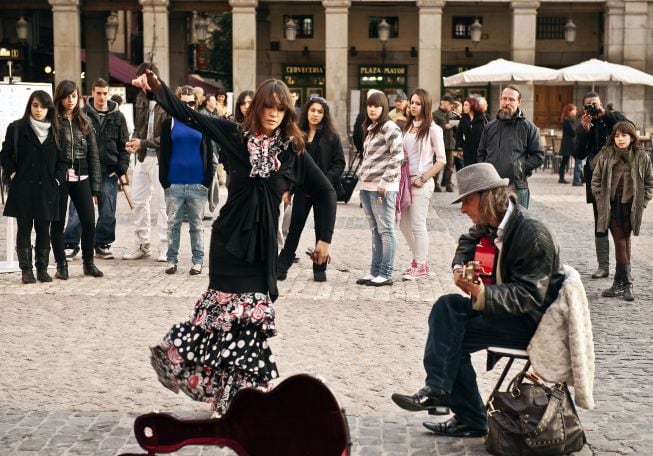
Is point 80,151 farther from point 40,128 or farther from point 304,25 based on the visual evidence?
point 304,25

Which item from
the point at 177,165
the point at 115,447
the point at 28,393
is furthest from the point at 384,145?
the point at 115,447

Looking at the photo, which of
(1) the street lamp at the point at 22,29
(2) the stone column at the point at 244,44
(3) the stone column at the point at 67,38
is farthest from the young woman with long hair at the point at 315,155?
(1) the street lamp at the point at 22,29

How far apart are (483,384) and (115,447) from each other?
A: 2594 millimetres

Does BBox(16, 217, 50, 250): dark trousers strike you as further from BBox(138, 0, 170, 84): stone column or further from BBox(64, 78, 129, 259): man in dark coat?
BBox(138, 0, 170, 84): stone column

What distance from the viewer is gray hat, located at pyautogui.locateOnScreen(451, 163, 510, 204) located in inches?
250

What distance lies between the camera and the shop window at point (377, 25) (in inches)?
1893

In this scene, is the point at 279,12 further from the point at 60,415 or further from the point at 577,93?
the point at 60,415

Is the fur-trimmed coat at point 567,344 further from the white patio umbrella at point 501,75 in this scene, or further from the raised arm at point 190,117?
the white patio umbrella at point 501,75

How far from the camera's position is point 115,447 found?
6.20 meters

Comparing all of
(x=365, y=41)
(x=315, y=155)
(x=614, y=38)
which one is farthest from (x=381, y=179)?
(x=365, y=41)

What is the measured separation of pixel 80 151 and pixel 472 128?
9.53 meters

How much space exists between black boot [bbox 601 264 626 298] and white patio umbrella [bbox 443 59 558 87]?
22.2m

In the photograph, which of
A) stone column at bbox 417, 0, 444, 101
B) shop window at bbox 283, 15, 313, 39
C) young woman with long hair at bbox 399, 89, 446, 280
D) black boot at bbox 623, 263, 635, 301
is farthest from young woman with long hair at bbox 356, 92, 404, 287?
shop window at bbox 283, 15, 313, 39

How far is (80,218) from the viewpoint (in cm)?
1220
